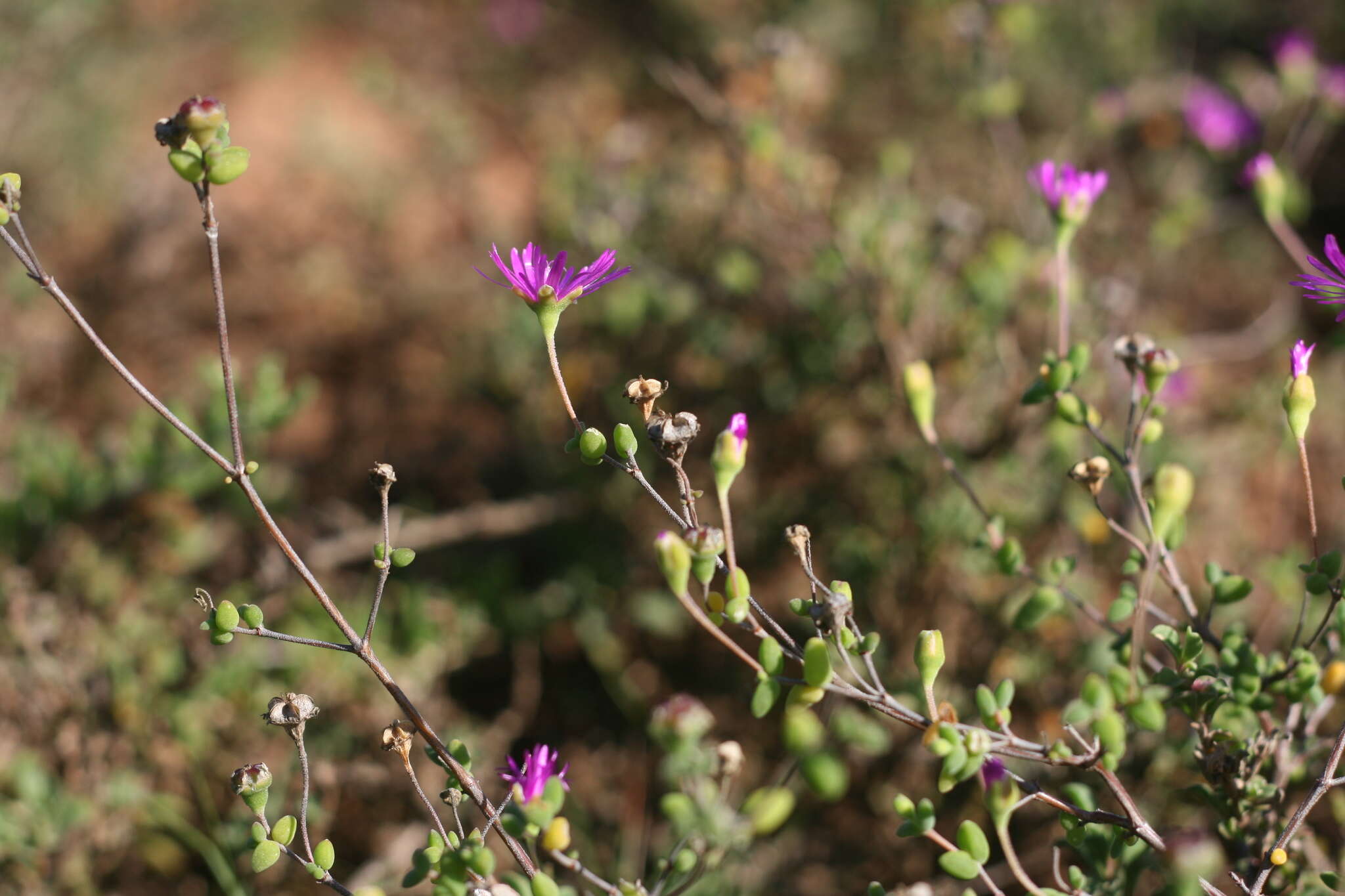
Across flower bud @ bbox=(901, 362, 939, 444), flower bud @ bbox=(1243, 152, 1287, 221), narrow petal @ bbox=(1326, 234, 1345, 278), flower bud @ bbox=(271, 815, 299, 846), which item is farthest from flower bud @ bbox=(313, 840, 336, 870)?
flower bud @ bbox=(1243, 152, 1287, 221)

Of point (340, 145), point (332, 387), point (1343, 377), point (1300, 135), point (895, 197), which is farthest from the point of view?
point (340, 145)

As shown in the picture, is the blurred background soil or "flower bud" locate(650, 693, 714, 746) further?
the blurred background soil

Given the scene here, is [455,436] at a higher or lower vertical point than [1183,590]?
lower

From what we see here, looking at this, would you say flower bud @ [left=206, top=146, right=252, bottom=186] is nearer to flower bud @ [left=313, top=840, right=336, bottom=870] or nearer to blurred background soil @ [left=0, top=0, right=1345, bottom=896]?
flower bud @ [left=313, top=840, right=336, bottom=870]

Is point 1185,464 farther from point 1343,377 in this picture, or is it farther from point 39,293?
point 39,293

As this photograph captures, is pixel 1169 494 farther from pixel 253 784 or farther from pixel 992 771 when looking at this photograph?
pixel 253 784

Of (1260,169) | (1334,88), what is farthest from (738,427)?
(1334,88)

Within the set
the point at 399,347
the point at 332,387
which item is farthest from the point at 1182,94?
the point at 332,387
